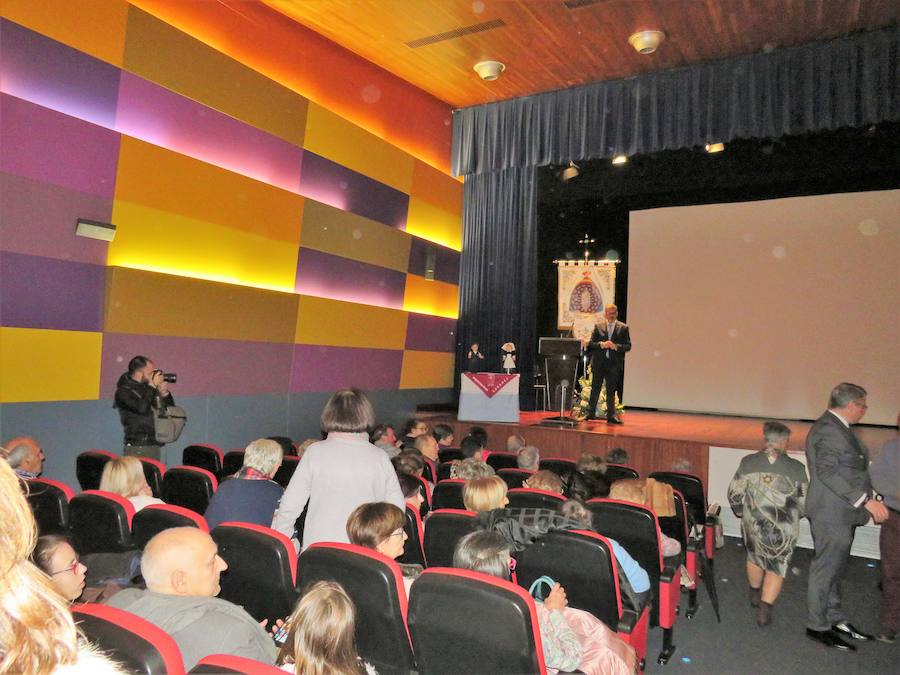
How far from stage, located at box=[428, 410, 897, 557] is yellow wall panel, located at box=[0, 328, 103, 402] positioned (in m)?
4.18

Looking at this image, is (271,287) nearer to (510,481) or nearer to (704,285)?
(510,481)

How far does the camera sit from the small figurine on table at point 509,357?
28.5 ft

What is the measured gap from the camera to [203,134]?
585cm

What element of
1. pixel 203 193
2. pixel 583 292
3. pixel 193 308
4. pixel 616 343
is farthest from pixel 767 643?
pixel 583 292

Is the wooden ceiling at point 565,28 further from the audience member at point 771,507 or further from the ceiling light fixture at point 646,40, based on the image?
the audience member at point 771,507

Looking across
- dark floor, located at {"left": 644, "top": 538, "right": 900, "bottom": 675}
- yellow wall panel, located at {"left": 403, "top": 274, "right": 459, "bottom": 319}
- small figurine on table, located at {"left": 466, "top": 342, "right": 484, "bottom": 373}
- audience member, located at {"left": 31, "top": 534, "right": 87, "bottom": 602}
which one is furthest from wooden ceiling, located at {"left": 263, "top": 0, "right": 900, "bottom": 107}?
audience member, located at {"left": 31, "top": 534, "right": 87, "bottom": 602}

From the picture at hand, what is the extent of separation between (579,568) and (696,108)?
657cm

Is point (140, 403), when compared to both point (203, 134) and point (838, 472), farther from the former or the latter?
point (838, 472)

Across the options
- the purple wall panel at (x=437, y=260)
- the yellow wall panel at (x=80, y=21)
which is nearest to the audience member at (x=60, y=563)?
the yellow wall panel at (x=80, y=21)

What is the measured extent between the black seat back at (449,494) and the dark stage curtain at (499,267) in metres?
5.78

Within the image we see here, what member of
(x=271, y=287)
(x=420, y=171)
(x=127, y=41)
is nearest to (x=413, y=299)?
(x=420, y=171)

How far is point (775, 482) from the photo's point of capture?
3.55 meters

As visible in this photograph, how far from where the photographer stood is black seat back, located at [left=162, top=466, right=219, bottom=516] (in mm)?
3434

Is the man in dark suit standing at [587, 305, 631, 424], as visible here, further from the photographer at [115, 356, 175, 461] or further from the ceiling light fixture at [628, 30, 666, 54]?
the photographer at [115, 356, 175, 461]
